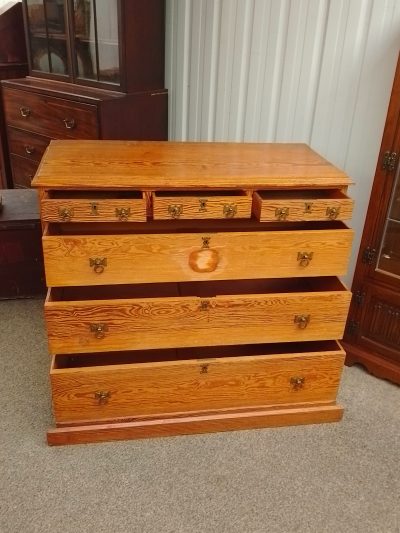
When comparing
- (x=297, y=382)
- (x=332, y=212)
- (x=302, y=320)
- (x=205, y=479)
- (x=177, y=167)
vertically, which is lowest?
(x=205, y=479)

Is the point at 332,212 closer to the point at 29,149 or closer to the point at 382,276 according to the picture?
the point at 382,276

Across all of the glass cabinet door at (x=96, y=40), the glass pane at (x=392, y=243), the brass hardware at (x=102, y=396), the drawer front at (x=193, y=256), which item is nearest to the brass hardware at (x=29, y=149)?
the glass cabinet door at (x=96, y=40)

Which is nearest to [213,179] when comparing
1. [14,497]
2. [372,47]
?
[372,47]

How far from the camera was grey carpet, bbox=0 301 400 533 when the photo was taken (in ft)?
4.50

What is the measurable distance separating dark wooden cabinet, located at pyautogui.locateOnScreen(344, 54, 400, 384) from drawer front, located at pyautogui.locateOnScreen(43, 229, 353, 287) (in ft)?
1.08

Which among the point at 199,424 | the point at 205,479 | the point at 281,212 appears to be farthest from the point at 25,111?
the point at 205,479

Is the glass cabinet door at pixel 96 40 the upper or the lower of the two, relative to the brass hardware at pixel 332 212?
upper

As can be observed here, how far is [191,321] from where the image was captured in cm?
153

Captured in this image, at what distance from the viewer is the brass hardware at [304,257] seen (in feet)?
4.96

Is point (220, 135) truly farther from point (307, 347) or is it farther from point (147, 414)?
point (147, 414)

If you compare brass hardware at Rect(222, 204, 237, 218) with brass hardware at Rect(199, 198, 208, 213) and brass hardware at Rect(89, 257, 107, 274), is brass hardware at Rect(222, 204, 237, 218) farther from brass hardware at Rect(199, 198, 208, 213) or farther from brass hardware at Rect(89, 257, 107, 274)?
brass hardware at Rect(89, 257, 107, 274)

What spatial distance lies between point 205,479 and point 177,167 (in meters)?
0.94

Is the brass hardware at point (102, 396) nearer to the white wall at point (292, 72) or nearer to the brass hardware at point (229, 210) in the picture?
the brass hardware at point (229, 210)

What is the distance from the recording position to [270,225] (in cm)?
171
